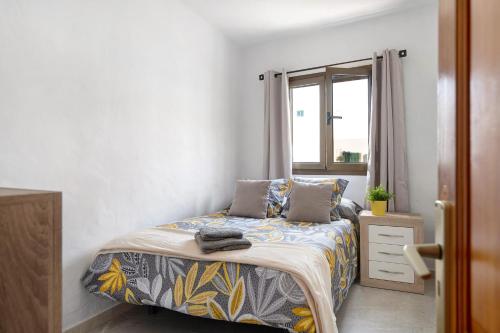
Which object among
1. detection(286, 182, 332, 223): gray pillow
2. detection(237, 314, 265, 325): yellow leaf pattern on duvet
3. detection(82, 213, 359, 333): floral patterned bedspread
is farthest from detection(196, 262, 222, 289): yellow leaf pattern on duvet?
detection(286, 182, 332, 223): gray pillow

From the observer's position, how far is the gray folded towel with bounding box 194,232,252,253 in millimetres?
1799

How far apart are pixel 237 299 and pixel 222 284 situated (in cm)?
11

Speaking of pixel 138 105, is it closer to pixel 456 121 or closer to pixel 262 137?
pixel 262 137

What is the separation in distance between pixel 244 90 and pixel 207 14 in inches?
43.7

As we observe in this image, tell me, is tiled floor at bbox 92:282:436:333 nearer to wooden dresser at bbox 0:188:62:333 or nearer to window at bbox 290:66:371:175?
wooden dresser at bbox 0:188:62:333

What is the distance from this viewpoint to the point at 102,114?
2.23 m

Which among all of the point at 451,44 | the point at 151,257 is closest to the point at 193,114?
the point at 151,257

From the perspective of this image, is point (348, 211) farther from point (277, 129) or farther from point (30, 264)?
point (30, 264)

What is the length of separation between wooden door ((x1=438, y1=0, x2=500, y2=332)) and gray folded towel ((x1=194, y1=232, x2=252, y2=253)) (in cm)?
144

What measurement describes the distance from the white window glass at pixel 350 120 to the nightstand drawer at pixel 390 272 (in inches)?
46.7

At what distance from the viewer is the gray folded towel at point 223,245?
5.90 feet

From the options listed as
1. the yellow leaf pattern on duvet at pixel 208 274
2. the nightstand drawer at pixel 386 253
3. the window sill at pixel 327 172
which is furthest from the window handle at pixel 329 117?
the yellow leaf pattern on duvet at pixel 208 274

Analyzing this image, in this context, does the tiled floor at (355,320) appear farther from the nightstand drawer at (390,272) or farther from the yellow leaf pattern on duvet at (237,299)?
the yellow leaf pattern on duvet at (237,299)

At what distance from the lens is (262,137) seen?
4004 millimetres
